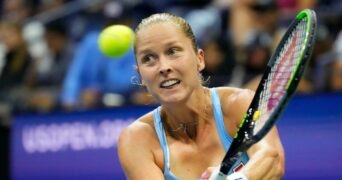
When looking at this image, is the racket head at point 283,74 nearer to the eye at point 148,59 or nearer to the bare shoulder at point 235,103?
the bare shoulder at point 235,103

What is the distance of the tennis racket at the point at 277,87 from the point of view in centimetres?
323

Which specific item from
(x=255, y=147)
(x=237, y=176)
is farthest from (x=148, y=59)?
(x=237, y=176)

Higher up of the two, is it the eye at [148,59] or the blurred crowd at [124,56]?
the blurred crowd at [124,56]

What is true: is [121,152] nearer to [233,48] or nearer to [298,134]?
[298,134]

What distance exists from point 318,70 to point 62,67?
123 inches

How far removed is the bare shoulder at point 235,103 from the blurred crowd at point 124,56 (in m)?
2.74

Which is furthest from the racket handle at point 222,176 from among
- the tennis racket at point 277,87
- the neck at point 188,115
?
the neck at point 188,115

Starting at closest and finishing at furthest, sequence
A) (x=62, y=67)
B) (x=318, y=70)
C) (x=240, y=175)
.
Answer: (x=240, y=175)
(x=318, y=70)
(x=62, y=67)

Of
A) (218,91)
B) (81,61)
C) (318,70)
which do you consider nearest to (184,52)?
(218,91)

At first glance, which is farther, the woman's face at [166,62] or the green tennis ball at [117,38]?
the green tennis ball at [117,38]

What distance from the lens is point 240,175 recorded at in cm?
357

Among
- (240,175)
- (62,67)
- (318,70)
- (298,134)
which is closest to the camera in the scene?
(240,175)

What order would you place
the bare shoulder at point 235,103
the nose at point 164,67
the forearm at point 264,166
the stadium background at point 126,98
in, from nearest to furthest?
the forearm at point 264,166
the nose at point 164,67
the bare shoulder at point 235,103
the stadium background at point 126,98

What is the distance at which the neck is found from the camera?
4145 mm
